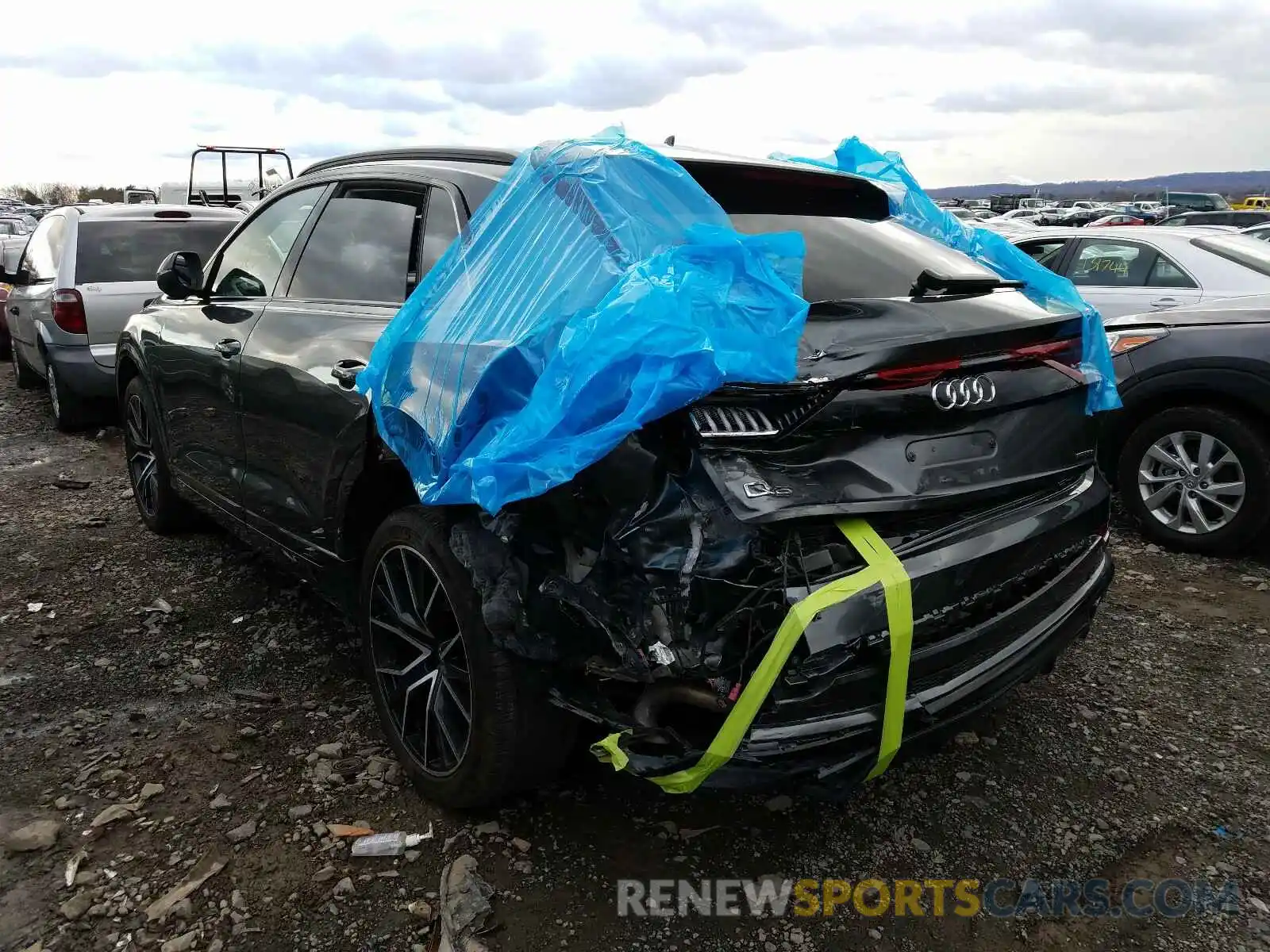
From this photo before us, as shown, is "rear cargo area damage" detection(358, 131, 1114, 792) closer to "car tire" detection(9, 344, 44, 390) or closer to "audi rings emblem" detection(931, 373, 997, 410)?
"audi rings emblem" detection(931, 373, 997, 410)

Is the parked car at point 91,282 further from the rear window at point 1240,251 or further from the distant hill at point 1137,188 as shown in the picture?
the distant hill at point 1137,188

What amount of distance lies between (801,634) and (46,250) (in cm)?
827

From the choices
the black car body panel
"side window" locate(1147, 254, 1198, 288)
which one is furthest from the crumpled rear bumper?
"side window" locate(1147, 254, 1198, 288)

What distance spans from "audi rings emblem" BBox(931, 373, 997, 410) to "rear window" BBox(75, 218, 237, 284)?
6.37m

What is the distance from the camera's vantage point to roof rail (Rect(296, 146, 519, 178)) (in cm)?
287

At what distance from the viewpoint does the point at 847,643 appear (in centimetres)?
195

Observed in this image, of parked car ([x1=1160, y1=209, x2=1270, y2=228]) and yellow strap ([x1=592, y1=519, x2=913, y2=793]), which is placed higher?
parked car ([x1=1160, y1=209, x2=1270, y2=228])

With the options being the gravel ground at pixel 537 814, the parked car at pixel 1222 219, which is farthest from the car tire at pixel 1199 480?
the parked car at pixel 1222 219

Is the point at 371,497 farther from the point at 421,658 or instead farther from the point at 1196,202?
the point at 1196,202

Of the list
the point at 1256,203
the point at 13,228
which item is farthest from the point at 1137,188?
the point at 13,228

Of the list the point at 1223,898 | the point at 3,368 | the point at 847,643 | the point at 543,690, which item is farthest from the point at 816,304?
the point at 3,368

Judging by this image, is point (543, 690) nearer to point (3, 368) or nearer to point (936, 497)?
point (936, 497)

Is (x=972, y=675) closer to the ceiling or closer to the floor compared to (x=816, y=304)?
closer to the floor

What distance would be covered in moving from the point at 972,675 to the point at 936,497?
0.44 metres
